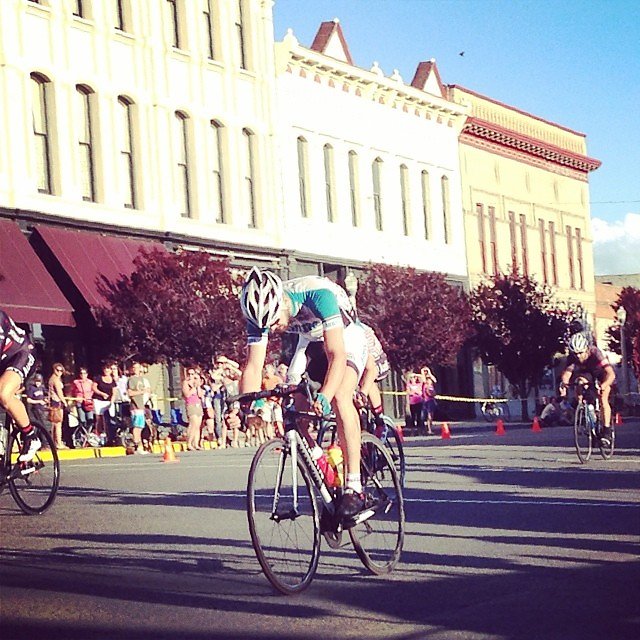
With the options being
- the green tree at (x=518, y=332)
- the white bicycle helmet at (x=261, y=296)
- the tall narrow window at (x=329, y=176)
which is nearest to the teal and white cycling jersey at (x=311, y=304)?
the white bicycle helmet at (x=261, y=296)

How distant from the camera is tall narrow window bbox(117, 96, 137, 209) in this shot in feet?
138

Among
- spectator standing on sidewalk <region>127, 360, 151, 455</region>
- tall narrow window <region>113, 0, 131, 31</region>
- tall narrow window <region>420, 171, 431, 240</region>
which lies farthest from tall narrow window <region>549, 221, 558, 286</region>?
spectator standing on sidewalk <region>127, 360, 151, 455</region>

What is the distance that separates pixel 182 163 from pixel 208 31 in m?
4.13

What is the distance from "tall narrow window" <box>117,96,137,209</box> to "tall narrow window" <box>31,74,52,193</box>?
2.73 meters

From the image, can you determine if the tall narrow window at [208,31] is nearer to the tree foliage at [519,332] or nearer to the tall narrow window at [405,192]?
the tall narrow window at [405,192]

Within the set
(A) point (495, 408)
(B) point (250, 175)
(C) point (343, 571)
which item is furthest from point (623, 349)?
(C) point (343, 571)

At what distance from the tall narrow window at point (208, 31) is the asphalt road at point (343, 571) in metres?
30.1

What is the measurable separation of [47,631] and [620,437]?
74.4 feet

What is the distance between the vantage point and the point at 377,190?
5544 centimetres

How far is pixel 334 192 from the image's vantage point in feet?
172

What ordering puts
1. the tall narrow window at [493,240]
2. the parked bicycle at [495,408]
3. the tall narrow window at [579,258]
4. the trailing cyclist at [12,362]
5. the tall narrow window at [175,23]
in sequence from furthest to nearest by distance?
the tall narrow window at [579,258]
the tall narrow window at [493,240]
the parked bicycle at [495,408]
the tall narrow window at [175,23]
the trailing cyclist at [12,362]

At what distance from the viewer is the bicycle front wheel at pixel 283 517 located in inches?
356

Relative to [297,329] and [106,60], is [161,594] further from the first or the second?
[106,60]

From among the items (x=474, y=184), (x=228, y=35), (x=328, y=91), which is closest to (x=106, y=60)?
(x=228, y=35)
